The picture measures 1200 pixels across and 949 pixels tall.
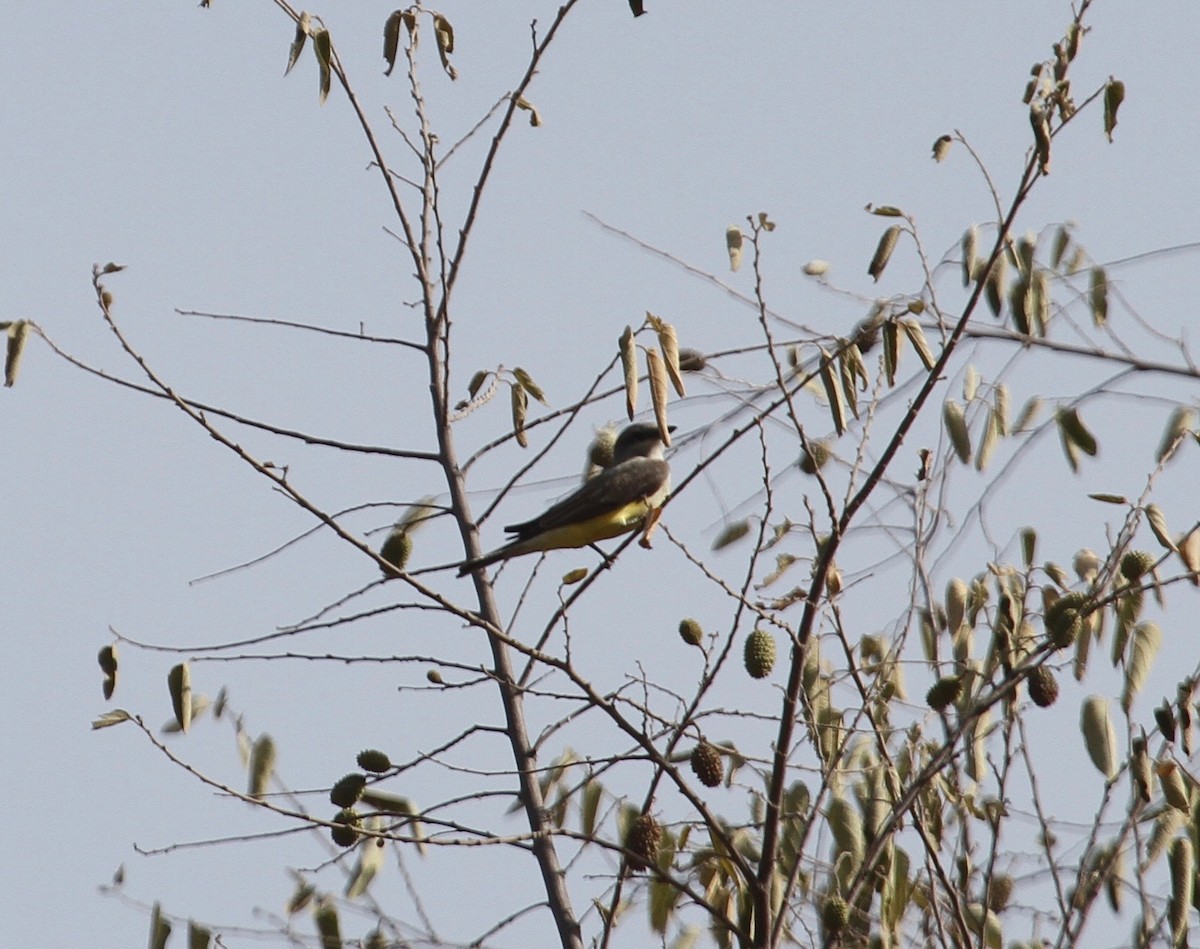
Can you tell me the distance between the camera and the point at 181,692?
5.09 metres

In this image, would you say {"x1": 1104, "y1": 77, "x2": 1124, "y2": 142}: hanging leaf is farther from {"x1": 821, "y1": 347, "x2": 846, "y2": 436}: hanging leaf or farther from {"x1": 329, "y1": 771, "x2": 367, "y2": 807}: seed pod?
{"x1": 329, "y1": 771, "x2": 367, "y2": 807}: seed pod

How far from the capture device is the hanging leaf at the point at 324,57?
18.1 feet

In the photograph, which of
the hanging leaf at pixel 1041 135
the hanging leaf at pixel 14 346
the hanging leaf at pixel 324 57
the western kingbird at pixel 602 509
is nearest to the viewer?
the hanging leaf at pixel 1041 135

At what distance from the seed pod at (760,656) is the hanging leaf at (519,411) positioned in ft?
3.89

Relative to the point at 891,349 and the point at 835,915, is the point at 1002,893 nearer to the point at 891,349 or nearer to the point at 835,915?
the point at 835,915

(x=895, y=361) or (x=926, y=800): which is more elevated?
(x=895, y=361)

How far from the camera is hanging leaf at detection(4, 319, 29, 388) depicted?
4.94 meters

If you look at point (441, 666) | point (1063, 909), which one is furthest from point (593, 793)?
point (1063, 909)

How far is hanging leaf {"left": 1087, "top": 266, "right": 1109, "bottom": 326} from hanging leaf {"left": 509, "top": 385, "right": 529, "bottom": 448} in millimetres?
2021

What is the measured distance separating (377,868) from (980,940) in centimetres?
191

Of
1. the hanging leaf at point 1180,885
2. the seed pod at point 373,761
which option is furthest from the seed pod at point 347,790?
the hanging leaf at point 1180,885

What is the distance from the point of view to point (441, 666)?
4.95 meters

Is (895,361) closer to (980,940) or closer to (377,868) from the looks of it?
(980,940)

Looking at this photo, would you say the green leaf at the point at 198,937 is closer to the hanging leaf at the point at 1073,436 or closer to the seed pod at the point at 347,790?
the seed pod at the point at 347,790
